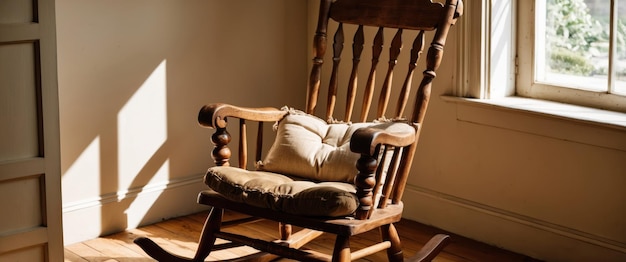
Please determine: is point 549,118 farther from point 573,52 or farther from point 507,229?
point 507,229

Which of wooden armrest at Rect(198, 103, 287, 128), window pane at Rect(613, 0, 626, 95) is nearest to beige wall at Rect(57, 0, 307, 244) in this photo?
wooden armrest at Rect(198, 103, 287, 128)

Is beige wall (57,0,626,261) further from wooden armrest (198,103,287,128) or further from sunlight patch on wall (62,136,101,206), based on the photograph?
wooden armrest (198,103,287,128)

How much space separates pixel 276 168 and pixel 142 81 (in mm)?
841

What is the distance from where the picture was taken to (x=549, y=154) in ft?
10.7

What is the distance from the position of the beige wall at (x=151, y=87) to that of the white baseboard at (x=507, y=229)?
834mm

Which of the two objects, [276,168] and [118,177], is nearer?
[276,168]

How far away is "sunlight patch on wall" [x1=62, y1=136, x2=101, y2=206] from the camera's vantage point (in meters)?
3.44

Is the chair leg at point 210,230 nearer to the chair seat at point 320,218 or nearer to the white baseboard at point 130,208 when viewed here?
the chair seat at point 320,218

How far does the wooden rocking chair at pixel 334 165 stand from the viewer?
103 inches

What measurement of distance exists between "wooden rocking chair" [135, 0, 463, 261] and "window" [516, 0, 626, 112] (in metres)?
0.55

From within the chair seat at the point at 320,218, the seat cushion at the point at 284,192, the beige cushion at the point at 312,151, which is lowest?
the chair seat at the point at 320,218

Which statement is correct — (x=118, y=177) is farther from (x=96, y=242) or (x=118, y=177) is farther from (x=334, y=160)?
(x=334, y=160)

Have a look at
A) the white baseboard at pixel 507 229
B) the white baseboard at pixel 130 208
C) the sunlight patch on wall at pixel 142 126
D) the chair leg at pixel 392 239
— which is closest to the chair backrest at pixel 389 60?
the chair leg at pixel 392 239

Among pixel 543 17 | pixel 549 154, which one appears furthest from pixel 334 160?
pixel 543 17
